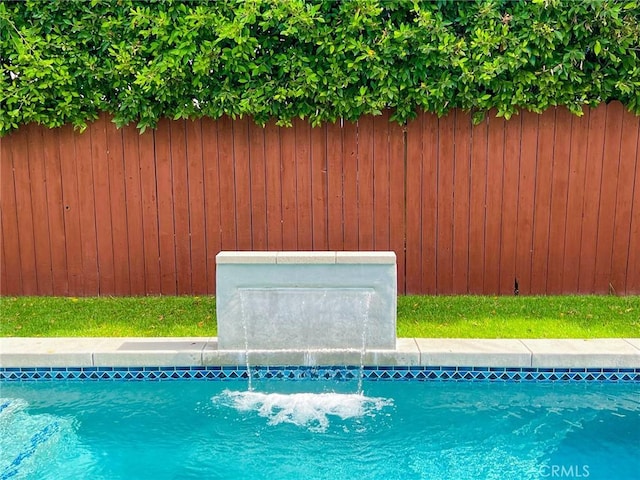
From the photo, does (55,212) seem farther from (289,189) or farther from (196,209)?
(289,189)

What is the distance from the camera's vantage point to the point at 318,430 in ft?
12.3

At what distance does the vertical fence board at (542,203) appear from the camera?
571cm

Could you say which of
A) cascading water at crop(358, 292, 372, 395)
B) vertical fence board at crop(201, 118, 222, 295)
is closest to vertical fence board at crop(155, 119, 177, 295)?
vertical fence board at crop(201, 118, 222, 295)

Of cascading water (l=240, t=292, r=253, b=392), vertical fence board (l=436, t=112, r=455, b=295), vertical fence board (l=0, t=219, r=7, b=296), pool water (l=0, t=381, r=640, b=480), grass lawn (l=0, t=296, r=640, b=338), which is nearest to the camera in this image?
pool water (l=0, t=381, r=640, b=480)

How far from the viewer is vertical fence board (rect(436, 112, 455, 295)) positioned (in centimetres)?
579

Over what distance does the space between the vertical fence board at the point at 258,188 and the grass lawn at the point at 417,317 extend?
0.84 metres

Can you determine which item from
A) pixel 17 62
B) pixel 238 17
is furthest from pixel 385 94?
pixel 17 62

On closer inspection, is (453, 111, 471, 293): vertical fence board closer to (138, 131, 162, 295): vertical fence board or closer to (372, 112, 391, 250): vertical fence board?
(372, 112, 391, 250): vertical fence board

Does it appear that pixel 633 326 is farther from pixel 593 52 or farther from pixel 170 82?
pixel 170 82

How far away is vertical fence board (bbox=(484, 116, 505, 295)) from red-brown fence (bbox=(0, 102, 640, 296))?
11 mm

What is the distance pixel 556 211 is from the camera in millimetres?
5816

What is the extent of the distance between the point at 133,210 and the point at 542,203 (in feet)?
14.3

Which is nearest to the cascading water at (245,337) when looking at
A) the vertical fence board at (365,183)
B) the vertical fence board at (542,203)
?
the vertical fence board at (365,183)

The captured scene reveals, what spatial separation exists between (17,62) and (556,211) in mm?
5711
